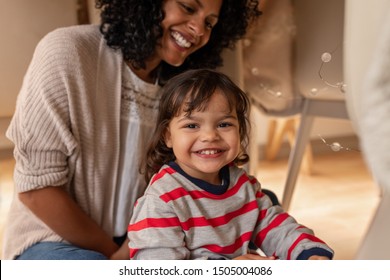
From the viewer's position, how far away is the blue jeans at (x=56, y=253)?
0.59 meters

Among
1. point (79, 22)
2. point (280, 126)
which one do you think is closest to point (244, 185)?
point (280, 126)

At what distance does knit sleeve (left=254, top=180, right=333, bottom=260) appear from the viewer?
0.49 m

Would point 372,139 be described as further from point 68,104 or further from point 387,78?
point 68,104

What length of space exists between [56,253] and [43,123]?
0.57ft

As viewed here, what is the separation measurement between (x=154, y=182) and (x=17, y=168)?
8.4 inches

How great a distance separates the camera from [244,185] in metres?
0.54

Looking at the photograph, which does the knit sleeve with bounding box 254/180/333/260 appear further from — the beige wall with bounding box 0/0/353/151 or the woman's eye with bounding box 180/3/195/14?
the woman's eye with bounding box 180/3/195/14

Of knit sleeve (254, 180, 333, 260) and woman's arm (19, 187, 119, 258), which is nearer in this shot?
knit sleeve (254, 180, 333, 260)

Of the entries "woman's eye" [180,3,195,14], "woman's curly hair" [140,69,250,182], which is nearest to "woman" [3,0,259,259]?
"woman's eye" [180,3,195,14]

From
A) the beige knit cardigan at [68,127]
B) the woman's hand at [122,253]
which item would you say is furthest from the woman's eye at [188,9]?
the woman's hand at [122,253]

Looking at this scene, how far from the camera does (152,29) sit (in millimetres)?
629

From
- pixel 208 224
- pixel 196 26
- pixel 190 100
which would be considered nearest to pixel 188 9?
pixel 196 26

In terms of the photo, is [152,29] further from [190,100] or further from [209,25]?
[190,100]

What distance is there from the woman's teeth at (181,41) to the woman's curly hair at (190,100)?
0.38 feet
